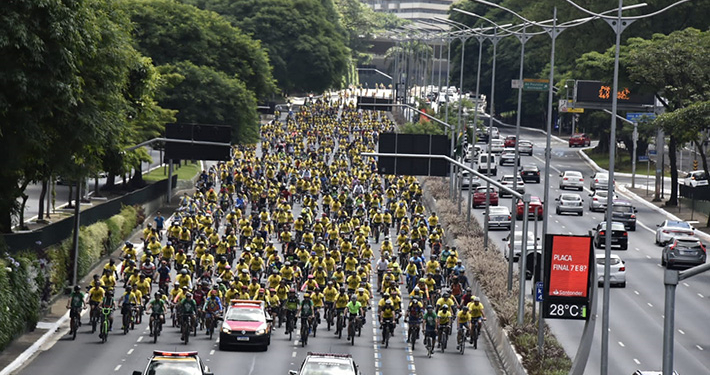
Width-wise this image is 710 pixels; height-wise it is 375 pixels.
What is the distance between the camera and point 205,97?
75.5m

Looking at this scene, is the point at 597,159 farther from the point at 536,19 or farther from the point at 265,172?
the point at 265,172

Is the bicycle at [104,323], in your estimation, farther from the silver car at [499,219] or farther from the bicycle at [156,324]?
the silver car at [499,219]

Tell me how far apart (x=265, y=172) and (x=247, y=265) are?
35955 mm

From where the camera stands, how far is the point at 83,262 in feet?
148

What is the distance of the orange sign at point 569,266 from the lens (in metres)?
28.5

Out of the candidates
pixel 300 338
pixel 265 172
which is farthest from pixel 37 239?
pixel 265 172

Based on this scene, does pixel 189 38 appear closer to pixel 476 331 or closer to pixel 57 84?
pixel 476 331

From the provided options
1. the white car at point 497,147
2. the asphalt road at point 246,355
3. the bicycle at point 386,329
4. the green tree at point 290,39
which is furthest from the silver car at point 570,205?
the green tree at point 290,39

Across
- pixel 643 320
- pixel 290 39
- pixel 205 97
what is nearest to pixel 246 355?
pixel 643 320

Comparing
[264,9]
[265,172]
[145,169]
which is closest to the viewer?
[265,172]

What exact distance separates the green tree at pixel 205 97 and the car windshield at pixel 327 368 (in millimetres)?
48901

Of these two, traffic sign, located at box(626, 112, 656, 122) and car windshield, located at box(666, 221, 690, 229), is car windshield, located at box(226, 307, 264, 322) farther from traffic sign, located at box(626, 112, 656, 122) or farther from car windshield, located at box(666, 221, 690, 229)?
traffic sign, located at box(626, 112, 656, 122)

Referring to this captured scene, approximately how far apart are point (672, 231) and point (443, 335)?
24.7 metres

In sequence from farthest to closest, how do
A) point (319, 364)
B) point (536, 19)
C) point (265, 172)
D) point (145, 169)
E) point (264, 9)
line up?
1. point (264, 9)
2. point (536, 19)
3. point (145, 169)
4. point (265, 172)
5. point (319, 364)
